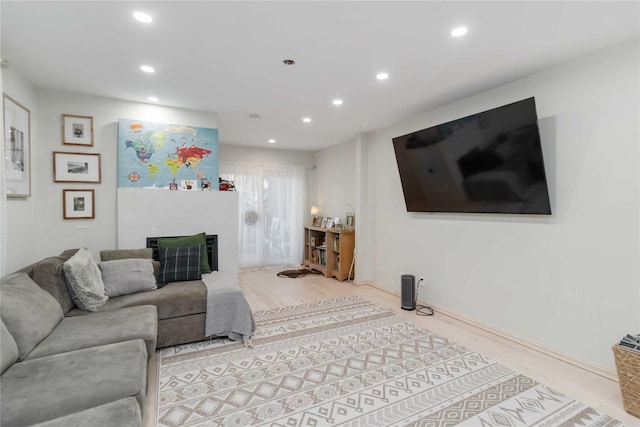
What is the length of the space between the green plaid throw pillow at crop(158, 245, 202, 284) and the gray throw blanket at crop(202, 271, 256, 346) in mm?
481

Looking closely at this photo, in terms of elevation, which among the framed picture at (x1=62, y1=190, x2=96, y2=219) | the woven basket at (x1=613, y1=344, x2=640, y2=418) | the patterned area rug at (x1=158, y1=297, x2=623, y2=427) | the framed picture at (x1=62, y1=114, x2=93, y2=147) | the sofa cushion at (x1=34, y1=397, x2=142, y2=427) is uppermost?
the framed picture at (x1=62, y1=114, x2=93, y2=147)

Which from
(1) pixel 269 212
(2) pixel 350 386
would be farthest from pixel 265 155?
(2) pixel 350 386

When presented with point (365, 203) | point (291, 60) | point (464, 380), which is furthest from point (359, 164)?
point (464, 380)

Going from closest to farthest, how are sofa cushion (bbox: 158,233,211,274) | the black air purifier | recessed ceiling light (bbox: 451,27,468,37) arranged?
recessed ceiling light (bbox: 451,27,468,37), sofa cushion (bbox: 158,233,211,274), the black air purifier

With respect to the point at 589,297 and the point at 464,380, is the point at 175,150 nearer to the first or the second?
the point at 464,380

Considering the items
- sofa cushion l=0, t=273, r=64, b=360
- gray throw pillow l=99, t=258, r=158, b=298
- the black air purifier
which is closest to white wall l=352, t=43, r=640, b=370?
the black air purifier

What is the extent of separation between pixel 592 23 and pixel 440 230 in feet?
7.59

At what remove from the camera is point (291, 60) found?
255 centimetres

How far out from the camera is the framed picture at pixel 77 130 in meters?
3.30

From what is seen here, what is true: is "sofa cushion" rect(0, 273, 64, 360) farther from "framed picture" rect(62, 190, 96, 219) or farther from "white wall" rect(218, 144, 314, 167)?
"white wall" rect(218, 144, 314, 167)

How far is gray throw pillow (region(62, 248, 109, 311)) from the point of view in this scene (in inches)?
97.1

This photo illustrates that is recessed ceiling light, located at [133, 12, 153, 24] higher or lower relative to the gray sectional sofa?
higher

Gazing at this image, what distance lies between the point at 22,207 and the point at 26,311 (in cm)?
154

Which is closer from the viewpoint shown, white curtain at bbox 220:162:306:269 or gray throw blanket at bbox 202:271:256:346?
gray throw blanket at bbox 202:271:256:346
